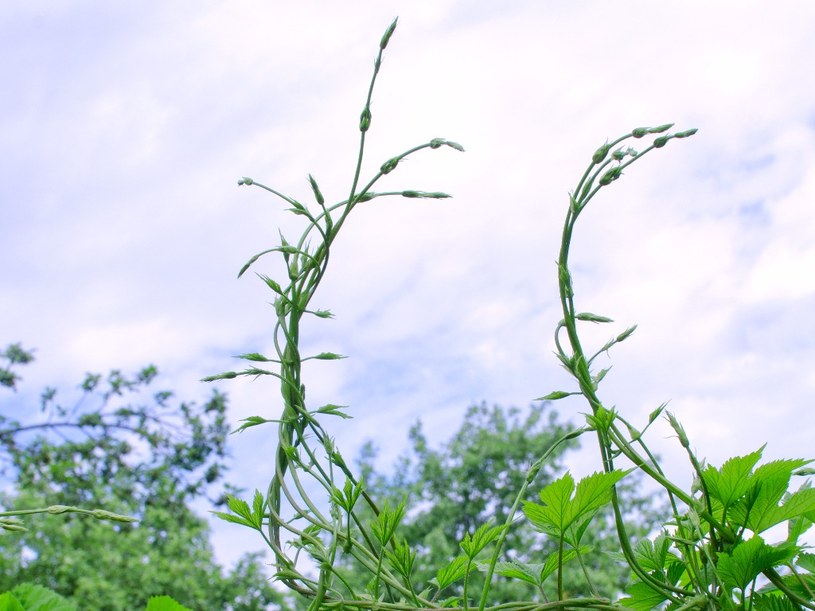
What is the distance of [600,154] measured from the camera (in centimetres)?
74

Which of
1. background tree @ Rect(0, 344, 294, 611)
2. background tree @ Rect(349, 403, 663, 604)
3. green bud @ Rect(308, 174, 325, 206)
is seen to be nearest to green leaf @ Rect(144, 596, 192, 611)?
green bud @ Rect(308, 174, 325, 206)

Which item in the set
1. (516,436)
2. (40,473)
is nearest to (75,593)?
(40,473)

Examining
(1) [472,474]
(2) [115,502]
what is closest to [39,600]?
(2) [115,502]

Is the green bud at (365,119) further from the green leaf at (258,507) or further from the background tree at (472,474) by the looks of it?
the background tree at (472,474)

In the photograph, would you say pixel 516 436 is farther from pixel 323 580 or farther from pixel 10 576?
pixel 323 580

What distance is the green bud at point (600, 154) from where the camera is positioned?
0.73m

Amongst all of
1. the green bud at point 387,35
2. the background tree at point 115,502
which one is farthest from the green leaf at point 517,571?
the background tree at point 115,502

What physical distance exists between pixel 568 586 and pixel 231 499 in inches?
324

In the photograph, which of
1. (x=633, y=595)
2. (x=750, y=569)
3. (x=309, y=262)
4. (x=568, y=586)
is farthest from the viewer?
(x=568, y=586)

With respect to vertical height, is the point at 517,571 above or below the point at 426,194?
below

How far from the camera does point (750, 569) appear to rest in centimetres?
65

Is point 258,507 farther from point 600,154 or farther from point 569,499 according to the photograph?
point 600,154

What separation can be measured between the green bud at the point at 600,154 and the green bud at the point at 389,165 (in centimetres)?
20

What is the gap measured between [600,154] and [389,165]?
0.72ft
